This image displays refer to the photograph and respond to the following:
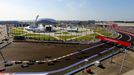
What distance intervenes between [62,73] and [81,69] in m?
4.01

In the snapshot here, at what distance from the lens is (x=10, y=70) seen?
35.1m

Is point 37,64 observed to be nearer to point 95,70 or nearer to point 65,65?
point 65,65

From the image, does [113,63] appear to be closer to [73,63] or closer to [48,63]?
[73,63]

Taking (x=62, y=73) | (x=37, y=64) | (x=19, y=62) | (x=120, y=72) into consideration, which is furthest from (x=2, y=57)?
(x=120, y=72)

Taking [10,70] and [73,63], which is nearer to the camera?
[10,70]

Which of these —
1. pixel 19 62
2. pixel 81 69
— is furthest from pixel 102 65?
pixel 19 62

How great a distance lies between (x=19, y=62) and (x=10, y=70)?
5.34 m

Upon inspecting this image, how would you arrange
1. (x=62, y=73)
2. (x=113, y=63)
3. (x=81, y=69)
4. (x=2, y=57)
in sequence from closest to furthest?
(x=62, y=73) < (x=81, y=69) < (x=113, y=63) < (x=2, y=57)

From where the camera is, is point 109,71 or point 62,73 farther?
point 109,71

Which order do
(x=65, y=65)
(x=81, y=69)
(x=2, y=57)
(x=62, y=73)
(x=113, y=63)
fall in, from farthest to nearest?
(x=2, y=57) → (x=113, y=63) → (x=65, y=65) → (x=81, y=69) → (x=62, y=73)

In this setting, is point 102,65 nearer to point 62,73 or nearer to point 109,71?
point 109,71

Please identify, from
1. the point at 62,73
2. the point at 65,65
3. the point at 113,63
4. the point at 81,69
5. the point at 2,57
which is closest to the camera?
the point at 62,73

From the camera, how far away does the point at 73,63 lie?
4000cm

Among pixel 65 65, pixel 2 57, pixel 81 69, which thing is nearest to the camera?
pixel 81 69
